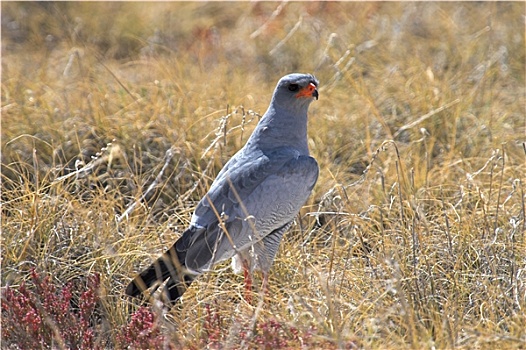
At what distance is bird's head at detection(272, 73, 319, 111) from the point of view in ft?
12.8

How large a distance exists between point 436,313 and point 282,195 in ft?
3.32

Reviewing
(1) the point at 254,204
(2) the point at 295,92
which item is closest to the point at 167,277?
(1) the point at 254,204

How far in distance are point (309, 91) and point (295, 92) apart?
0.08 metres

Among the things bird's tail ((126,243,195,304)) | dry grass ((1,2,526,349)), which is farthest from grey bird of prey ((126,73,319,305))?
dry grass ((1,2,526,349))

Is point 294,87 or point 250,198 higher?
point 294,87

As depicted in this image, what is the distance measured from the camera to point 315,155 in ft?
17.0

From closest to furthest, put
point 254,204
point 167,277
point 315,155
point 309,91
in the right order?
1. point 167,277
2. point 254,204
3. point 309,91
4. point 315,155

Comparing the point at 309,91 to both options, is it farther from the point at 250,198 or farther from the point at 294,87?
the point at 250,198

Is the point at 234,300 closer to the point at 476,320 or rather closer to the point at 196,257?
the point at 196,257

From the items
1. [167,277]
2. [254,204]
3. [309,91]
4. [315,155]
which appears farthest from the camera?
[315,155]

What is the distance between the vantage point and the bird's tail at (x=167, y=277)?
11.3ft

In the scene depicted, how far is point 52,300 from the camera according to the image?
342cm

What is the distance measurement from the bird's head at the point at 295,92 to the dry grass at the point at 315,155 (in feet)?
0.80

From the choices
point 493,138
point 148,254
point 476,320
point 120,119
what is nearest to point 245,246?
point 148,254
